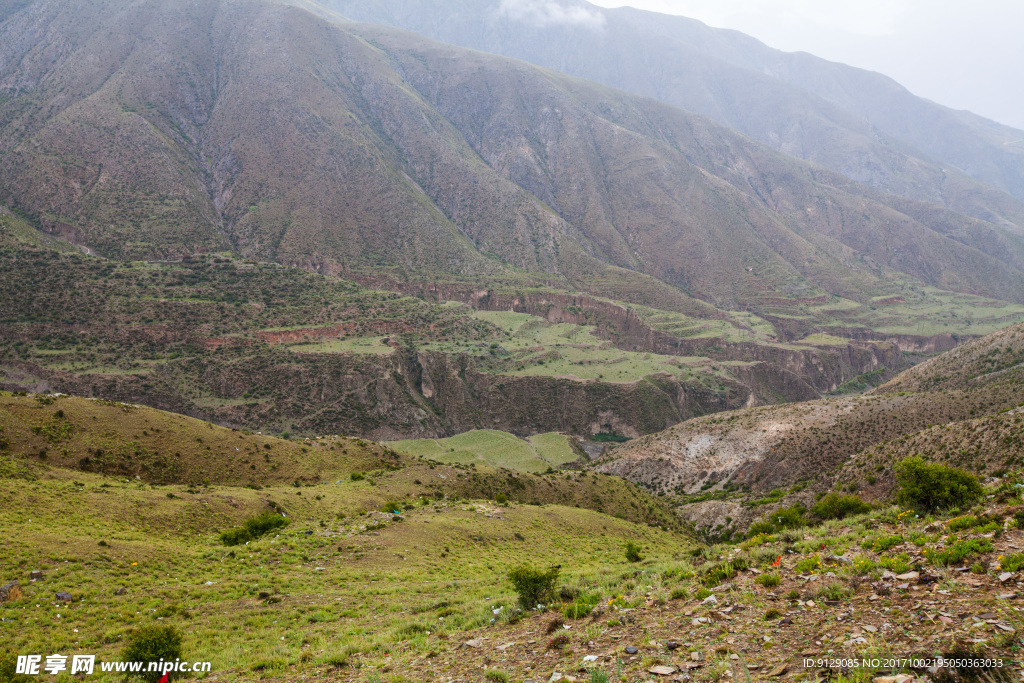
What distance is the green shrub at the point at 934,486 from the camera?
22547 mm

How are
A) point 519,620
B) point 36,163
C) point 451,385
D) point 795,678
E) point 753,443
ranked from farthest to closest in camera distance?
1. point 36,163
2. point 451,385
3. point 753,443
4. point 519,620
5. point 795,678

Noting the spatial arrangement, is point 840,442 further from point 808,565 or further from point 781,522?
point 808,565

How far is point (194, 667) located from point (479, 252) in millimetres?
172191

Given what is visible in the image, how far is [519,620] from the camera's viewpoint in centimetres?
1577

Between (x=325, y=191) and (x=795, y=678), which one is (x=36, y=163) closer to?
(x=325, y=191)

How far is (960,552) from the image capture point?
447 inches

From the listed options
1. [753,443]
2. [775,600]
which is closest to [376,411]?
[753,443]

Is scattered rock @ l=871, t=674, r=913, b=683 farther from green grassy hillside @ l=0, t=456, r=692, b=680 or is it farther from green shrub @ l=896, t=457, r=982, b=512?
green shrub @ l=896, t=457, r=982, b=512

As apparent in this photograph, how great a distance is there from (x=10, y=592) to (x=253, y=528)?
1139 centimetres

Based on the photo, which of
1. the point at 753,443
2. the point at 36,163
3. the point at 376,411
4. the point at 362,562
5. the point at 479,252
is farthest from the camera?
the point at 479,252

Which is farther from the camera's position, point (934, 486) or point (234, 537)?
point (234, 537)

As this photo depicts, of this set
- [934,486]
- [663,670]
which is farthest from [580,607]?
[934,486]

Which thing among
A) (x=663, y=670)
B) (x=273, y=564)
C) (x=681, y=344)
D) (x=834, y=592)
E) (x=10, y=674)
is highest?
(x=834, y=592)

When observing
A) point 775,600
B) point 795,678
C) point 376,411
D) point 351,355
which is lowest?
point 376,411
